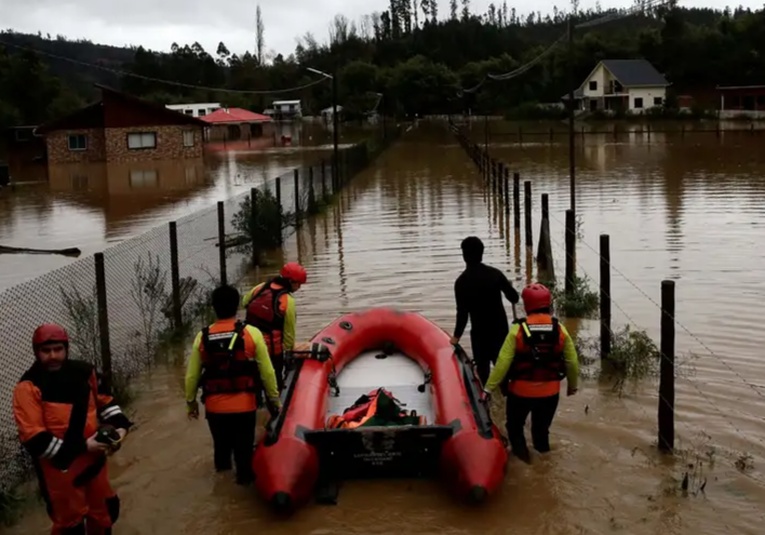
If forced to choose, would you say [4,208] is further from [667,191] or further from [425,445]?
[425,445]

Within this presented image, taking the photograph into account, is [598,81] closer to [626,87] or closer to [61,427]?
[626,87]

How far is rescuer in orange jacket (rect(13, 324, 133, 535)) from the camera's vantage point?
4859 mm

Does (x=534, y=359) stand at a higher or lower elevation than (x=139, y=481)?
higher

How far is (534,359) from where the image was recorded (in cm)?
653

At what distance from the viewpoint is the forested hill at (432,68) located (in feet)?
244

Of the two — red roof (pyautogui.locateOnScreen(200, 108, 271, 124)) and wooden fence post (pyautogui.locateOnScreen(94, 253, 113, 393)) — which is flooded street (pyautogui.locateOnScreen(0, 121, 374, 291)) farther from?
red roof (pyautogui.locateOnScreen(200, 108, 271, 124))

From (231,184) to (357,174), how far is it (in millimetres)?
5330

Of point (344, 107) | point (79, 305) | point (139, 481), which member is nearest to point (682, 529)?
point (139, 481)

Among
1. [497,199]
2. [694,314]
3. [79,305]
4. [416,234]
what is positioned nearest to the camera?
[79,305]

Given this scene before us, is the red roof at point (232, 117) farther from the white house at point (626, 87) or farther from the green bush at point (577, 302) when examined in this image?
the green bush at point (577, 302)

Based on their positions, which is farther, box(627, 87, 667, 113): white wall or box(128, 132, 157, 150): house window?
box(627, 87, 667, 113): white wall

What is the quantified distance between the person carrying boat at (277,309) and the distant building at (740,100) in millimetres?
64881

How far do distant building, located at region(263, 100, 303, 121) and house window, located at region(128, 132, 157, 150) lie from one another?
51.5 meters

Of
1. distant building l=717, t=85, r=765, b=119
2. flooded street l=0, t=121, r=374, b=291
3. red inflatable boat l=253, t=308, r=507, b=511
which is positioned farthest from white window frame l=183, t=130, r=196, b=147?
red inflatable boat l=253, t=308, r=507, b=511
